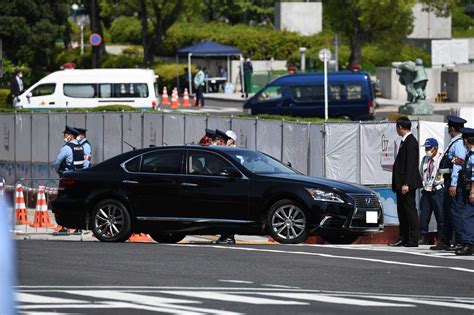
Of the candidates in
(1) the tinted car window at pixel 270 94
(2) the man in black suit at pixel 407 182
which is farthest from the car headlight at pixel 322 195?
(1) the tinted car window at pixel 270 94

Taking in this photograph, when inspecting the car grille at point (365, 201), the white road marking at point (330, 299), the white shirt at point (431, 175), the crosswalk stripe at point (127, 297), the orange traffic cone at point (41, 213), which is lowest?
the orange traffic cone at point (41, 213)

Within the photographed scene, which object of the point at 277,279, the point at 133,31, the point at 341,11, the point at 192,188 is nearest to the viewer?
the point at 277,279

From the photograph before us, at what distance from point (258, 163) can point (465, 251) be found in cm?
324

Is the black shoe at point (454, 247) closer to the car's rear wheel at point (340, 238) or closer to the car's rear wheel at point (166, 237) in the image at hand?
the car's rear wheel at point (340, 238)

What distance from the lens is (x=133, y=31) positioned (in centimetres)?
9012

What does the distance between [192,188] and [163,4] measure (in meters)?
56.3

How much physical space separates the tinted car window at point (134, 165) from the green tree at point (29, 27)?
2032 inches

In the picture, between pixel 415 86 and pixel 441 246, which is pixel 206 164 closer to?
pixel 441 246

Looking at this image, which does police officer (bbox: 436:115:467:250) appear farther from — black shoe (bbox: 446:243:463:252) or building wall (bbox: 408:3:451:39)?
building wall (bbox: 408:3:451:39)

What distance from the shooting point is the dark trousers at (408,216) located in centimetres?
1984

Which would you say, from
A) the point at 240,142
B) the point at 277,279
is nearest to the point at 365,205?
the point at 277,279

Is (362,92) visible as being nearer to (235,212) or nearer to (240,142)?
(240,142)

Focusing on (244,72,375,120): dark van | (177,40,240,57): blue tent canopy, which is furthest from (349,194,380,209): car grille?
(177,40,240,57): blue tent canopy

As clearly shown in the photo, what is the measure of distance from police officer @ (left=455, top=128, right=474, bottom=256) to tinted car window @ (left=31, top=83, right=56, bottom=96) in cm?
3154
